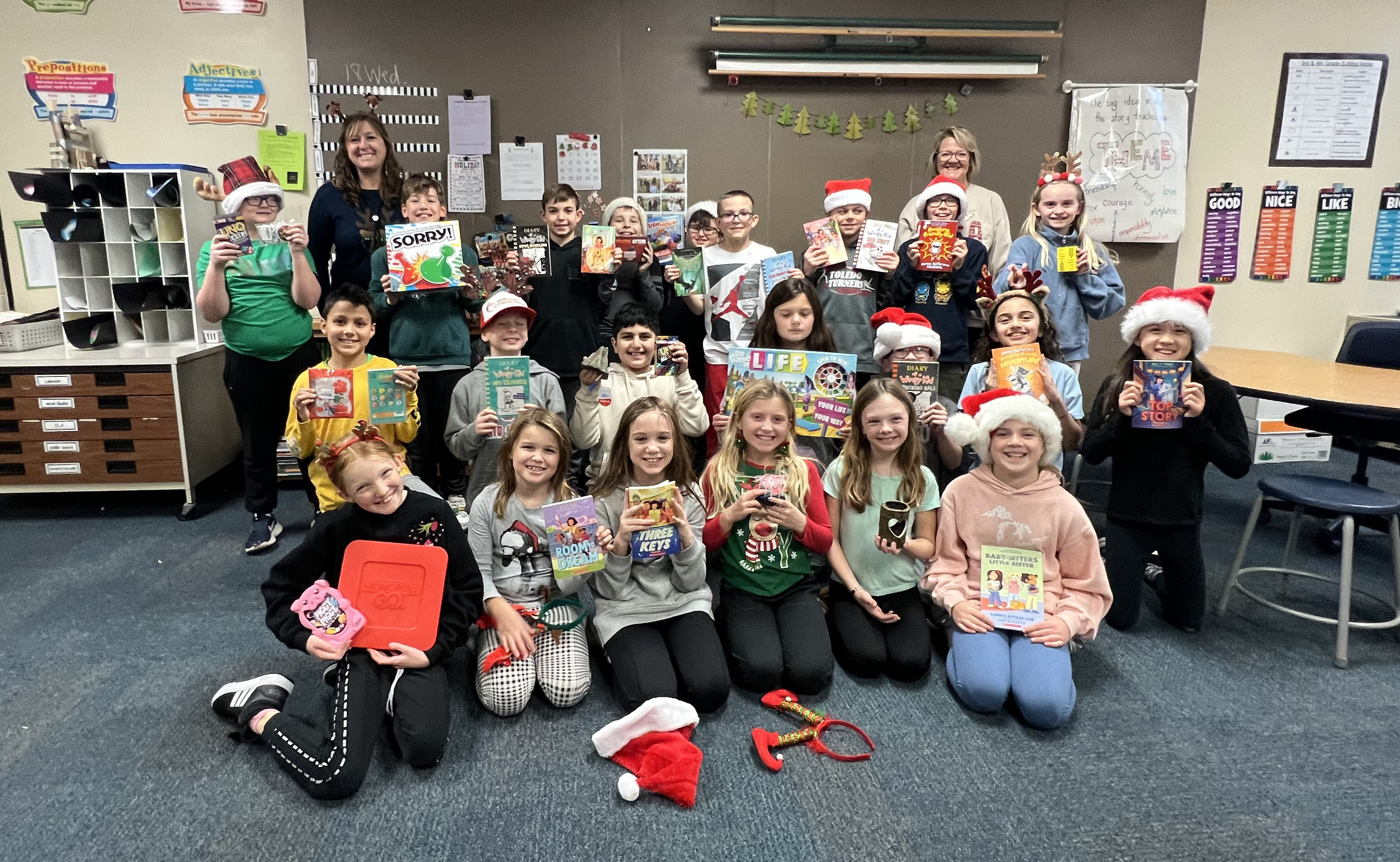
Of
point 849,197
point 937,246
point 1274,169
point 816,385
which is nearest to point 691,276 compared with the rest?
point 849,197

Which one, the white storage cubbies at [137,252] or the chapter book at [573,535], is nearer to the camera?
the chapter book at [573,535]

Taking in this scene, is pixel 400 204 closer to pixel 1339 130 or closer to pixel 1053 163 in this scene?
pixel 1053 163

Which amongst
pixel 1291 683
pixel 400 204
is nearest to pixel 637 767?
pixel 1291 683

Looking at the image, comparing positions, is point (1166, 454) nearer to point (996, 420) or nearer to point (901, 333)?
point (996, 420)

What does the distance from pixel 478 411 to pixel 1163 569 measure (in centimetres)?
259

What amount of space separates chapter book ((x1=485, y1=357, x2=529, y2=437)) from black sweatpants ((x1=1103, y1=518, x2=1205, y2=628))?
2.19 m

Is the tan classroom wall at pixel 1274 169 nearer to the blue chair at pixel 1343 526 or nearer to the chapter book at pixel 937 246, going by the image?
the blue chair at pixel 1343 526

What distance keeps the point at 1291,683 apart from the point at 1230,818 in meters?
0.86

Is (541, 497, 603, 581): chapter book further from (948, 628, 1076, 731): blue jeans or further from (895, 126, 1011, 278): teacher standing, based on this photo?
(895, 126, 1011, 278): teacher standing

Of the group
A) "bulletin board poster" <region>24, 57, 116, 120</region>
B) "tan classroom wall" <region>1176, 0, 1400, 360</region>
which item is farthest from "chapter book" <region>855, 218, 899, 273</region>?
"bulletin board poster" <region>24, 57, 116, 120</region>

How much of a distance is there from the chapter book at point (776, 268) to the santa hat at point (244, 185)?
194 centimetres

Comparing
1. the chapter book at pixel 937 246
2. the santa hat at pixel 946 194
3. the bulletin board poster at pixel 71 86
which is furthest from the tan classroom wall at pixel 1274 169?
the bulletin board poster at pixel 71 86

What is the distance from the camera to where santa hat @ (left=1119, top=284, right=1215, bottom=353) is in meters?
2.63

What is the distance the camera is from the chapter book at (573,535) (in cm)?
224
